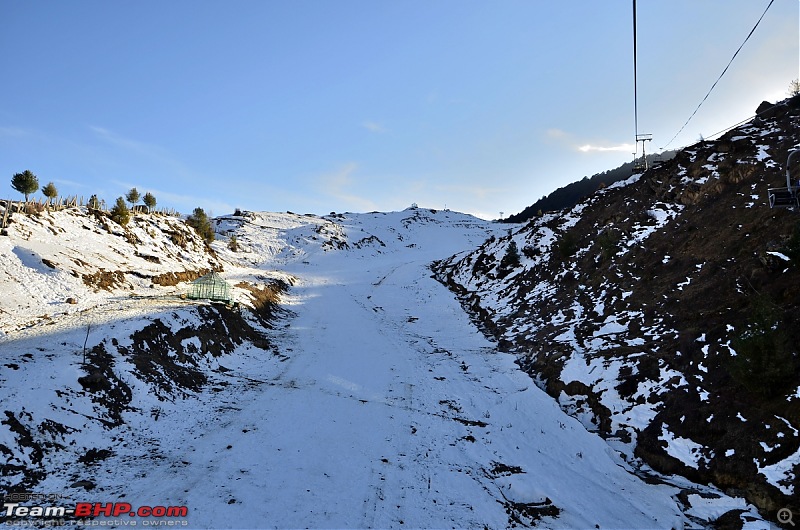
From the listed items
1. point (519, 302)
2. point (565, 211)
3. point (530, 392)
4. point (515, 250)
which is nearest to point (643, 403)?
point (530, 392)

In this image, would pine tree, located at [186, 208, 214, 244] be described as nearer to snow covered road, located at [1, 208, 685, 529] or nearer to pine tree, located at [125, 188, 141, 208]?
pine tree, located at [125, 188, 141, 208]

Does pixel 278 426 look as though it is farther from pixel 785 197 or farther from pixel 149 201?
pixel 149 201

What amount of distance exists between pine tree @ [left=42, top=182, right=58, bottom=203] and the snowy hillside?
15.5 ft

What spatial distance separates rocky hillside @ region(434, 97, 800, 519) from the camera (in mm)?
9328

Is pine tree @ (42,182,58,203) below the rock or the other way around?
the other way around

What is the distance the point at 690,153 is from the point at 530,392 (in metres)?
24.6

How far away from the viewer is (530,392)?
1476 cm

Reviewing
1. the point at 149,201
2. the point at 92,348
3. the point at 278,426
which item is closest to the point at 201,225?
the point at 149,201

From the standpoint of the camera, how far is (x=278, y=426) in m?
11.5

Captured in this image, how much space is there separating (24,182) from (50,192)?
121 inches

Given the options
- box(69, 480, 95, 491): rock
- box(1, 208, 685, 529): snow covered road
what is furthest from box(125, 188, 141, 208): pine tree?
box(69, 480, 95, 491): rock

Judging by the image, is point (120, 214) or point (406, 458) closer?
point (406, 458)

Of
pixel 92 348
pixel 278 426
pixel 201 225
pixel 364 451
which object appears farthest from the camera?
pixel 201 225

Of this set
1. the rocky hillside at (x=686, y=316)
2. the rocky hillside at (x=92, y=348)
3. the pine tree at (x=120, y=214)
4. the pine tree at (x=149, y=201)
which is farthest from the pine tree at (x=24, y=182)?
the rocky hillside at (x=686, y=316)
